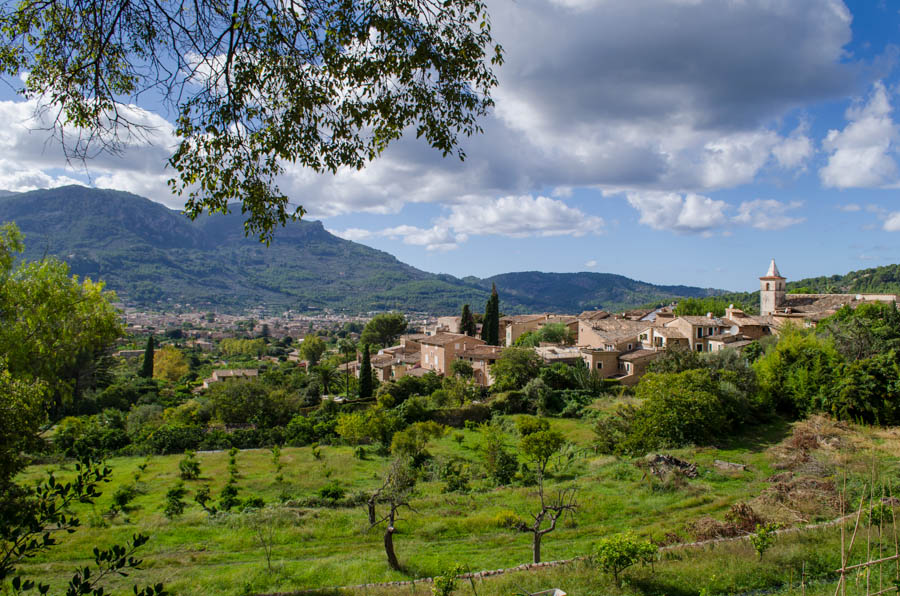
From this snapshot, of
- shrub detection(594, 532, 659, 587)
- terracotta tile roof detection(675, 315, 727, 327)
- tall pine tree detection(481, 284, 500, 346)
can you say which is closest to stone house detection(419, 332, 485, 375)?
tall pine tree detection(481, 284, 500, 346)

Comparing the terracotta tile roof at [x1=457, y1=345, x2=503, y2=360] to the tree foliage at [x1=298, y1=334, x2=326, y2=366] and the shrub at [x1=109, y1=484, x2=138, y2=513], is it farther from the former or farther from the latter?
the tree foliage at [x1=298, y1=334, x2=326, y2=366]

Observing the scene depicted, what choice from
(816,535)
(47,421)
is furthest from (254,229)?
(816,535)

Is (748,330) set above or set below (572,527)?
above

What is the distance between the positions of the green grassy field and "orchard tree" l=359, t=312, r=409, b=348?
148ft

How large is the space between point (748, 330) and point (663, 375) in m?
22.4

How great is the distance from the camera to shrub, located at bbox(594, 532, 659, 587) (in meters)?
9.03

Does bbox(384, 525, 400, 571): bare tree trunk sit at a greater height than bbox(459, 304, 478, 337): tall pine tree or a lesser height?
lesser

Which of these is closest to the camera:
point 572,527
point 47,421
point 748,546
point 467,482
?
point 47,421

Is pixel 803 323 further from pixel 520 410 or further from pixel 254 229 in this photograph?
pixel 254 229

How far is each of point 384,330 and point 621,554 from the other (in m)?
60.1

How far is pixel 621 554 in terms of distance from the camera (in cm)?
Result: 903

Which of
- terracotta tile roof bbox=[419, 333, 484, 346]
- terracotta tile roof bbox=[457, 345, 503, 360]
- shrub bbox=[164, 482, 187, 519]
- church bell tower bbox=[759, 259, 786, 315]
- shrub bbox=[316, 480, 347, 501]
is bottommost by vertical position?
shrub bbox=[316, 480, 347, 501]

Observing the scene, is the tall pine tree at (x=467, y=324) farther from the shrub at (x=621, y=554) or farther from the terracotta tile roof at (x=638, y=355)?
the shrub at (x=621, y=554)

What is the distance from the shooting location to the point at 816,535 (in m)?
10.7
